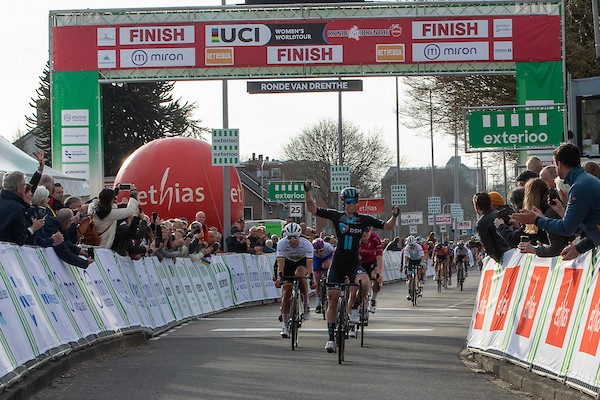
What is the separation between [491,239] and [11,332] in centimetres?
603

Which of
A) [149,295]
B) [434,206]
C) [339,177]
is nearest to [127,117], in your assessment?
[339,177]

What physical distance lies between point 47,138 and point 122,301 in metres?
38.8

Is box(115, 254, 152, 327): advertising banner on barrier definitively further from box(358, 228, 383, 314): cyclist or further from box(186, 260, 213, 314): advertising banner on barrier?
box(186, 260, 213, 314): advertising banner on barrier

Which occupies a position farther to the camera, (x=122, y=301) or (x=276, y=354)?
(x=122, y=301)

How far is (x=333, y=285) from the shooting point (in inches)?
612

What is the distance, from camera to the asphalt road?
1120cm

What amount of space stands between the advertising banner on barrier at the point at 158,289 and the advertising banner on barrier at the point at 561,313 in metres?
8.69

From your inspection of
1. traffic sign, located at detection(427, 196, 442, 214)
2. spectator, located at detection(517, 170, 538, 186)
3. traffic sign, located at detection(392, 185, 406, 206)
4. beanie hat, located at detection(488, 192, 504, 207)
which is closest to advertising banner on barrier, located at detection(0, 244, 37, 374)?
spectator, located at detection(517, 170, 538, 186)

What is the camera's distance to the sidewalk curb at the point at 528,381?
32.3 feet

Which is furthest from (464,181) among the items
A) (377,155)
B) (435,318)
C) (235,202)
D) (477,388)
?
(477,388)

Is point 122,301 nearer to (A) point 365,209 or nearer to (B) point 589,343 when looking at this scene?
(B) point 589,343

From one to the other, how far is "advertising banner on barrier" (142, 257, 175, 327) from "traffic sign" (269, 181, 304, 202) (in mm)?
22470

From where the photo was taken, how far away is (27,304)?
38.1ft

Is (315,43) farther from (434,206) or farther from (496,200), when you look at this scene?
(434,206)
